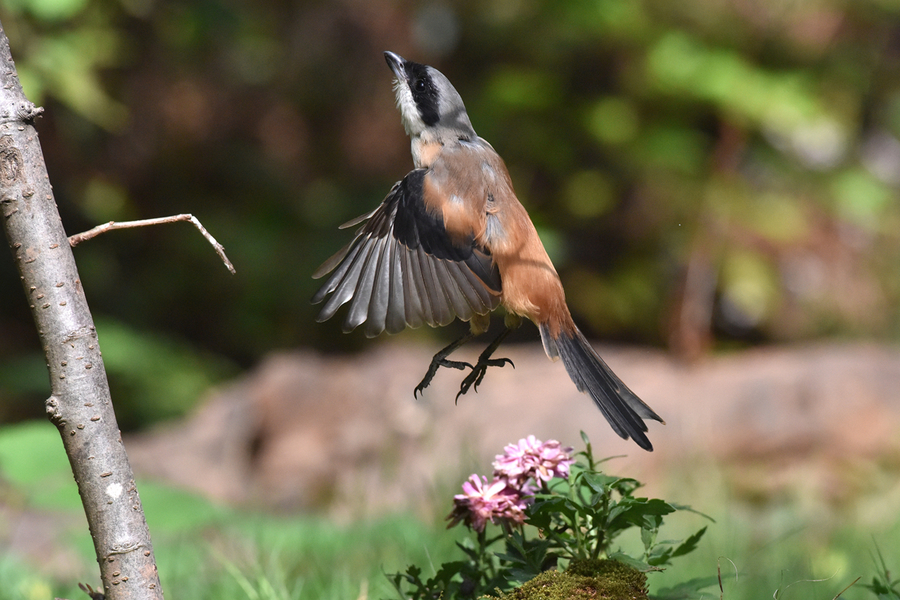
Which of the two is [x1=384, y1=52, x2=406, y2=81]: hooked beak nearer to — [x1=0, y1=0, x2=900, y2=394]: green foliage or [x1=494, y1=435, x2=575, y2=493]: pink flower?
[x1=494, y1=435, x2=575, y2=493]: pink flower

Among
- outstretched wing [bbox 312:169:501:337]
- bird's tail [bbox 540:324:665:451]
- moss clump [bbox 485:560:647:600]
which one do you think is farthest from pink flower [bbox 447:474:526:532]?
outstretched wing [bbox 312:169:501:337]

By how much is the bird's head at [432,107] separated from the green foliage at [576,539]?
1.19 metres

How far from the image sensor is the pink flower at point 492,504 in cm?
191

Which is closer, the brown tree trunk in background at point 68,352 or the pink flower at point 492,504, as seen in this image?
the brown tree trunk in background at point 68,352

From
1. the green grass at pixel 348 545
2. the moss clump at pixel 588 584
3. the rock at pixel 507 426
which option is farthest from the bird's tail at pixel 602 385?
the rock at pixel 507 426

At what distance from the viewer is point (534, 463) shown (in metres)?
1.92

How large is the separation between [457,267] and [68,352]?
1.01 meters

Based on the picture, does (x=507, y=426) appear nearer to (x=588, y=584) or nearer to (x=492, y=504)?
(x=492, y=504)

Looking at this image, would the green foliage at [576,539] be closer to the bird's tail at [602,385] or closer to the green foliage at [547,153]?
the bird's tail at [602,385]

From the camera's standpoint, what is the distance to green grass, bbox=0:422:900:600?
2.82m

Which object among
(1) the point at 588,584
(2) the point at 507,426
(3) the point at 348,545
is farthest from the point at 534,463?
(2) the point at 507,426

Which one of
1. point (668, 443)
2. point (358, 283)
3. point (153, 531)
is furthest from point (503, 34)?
point (358, 283)

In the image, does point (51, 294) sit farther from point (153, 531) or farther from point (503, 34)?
point (503, 34)

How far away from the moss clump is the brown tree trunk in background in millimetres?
769
